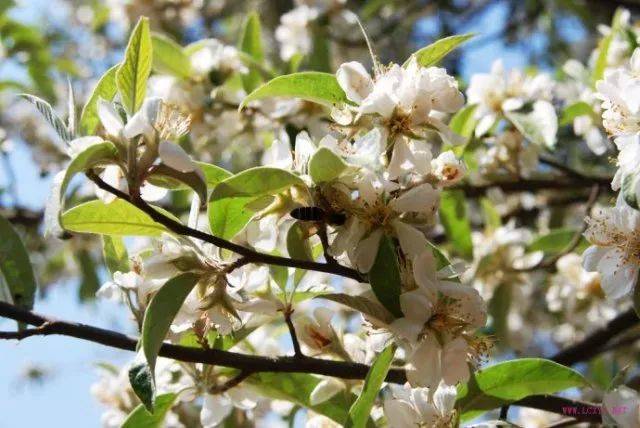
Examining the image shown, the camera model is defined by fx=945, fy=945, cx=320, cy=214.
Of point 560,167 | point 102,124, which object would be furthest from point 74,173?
point 560,167

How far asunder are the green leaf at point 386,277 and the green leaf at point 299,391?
0.28 m

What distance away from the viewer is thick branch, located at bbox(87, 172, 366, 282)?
102 cm

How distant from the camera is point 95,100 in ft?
3.73

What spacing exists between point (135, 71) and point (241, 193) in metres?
0.19

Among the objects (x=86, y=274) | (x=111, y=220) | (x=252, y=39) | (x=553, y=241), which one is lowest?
(x=86, y=274)

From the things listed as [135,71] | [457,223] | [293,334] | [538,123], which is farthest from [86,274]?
[135,71]

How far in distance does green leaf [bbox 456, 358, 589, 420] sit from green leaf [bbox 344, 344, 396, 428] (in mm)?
166

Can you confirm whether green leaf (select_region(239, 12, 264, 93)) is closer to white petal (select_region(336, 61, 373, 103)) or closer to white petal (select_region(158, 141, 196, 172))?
white petal (select_region(336, 61, 373, 103))

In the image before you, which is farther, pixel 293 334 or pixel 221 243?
pixel 293 334

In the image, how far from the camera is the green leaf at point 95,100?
1.11 m

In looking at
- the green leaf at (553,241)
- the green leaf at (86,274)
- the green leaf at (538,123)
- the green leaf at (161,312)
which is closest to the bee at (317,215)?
the green leaf at (161,312)

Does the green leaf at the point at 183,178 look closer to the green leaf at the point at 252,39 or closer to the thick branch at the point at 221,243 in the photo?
the thick branch at the point at 221,243

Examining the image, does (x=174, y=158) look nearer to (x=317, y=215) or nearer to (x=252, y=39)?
(x=317, y=215)

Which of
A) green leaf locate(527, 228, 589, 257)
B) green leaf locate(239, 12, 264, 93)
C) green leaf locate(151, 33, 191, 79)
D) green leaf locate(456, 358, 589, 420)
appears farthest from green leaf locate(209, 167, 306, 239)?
green leaf locate(527, 228, 589, 257)
